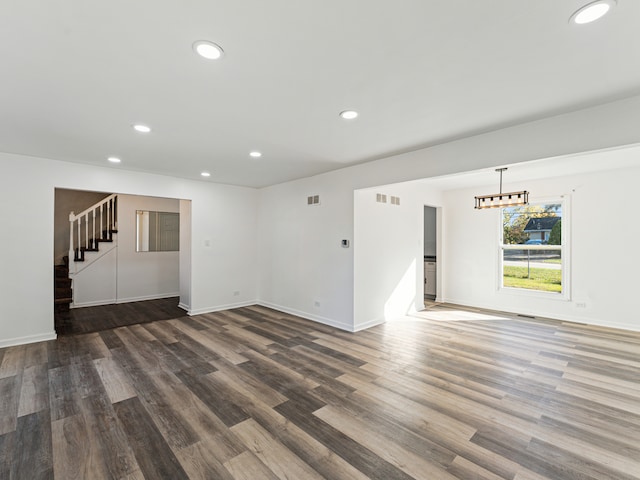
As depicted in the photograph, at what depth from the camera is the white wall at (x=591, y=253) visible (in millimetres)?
4637

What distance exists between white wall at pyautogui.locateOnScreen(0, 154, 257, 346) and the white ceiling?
99 cm

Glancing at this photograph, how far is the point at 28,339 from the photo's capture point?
396 cm

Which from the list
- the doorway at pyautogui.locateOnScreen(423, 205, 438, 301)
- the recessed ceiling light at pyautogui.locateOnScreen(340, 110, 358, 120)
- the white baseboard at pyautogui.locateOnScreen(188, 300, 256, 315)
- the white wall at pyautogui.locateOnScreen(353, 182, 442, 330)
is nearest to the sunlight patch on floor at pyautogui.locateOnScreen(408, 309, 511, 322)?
the white wall at pyautogui.locateOnScreen(353, 182, 442, 330)

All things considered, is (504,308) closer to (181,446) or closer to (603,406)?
(603,406)

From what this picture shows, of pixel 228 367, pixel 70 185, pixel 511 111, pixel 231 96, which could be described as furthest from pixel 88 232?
pixel 511 111

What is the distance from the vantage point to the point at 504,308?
5844mm

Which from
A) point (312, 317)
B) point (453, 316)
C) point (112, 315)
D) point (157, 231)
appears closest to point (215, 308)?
point (112, 315)

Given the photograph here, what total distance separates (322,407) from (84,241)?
6751 mm

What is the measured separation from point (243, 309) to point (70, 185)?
350 centimetres

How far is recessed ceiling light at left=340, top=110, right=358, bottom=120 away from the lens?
256cm

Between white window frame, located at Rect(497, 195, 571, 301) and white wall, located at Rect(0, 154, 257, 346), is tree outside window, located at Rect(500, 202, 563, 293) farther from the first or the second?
white wall, located at Rect(0, 154, 257, 346)

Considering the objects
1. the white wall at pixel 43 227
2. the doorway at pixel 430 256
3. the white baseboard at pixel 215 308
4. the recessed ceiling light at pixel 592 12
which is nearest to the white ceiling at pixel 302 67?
the recessed ceiling light at pixel 592 12

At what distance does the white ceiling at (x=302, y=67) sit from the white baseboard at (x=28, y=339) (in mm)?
2639

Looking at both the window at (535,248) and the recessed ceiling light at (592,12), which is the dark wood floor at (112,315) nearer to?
the recessed ceiling light at (592,12)
